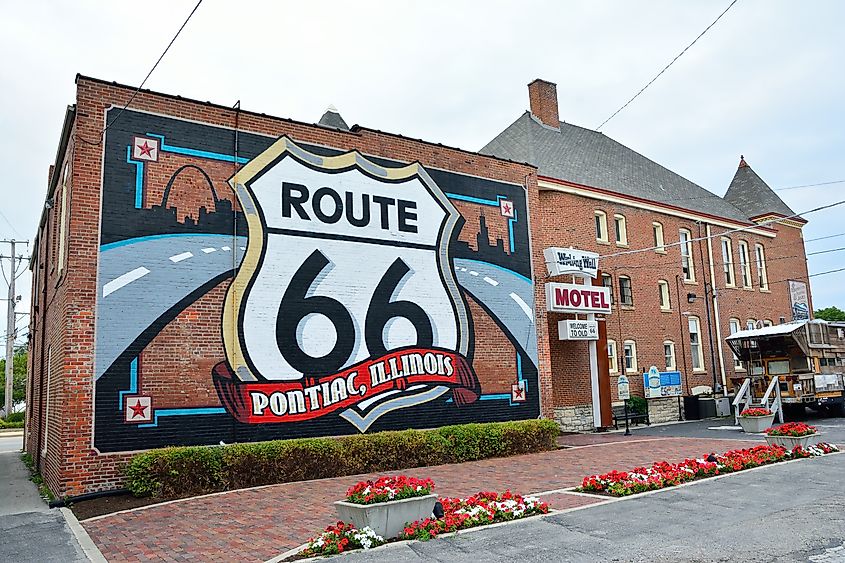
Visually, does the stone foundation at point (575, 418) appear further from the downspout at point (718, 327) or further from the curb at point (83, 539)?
the curb at point (83, 539)

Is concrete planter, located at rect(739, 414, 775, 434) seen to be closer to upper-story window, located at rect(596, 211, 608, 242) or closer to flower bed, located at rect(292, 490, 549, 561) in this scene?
upper-story window, located at rect(596, 211, 608, 242)

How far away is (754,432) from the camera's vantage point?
1997 centimetres

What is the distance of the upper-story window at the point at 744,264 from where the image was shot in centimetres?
3098

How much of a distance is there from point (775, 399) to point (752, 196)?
48.9 ft

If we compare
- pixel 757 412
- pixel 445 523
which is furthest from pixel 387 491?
pixel 757 412

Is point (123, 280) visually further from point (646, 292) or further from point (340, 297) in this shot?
point (646, 292)

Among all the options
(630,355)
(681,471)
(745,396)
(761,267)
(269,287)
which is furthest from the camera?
(761,267)

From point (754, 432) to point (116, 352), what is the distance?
16.9 meters

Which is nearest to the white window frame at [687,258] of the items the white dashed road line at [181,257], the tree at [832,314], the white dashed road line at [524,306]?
the white dashed road line at [524,306]

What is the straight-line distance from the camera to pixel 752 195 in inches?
1340

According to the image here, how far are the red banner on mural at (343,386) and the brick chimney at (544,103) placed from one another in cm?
1481

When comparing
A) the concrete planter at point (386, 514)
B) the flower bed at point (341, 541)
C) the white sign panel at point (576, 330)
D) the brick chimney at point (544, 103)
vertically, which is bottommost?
the flower bed at point (341, 541)

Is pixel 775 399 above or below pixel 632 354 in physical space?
below

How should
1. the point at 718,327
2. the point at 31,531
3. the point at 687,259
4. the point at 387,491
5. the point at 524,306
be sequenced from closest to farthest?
the point at 387,491
the point at 31,531
the point at 524,306
the point at 687,259
the point at 718,327
